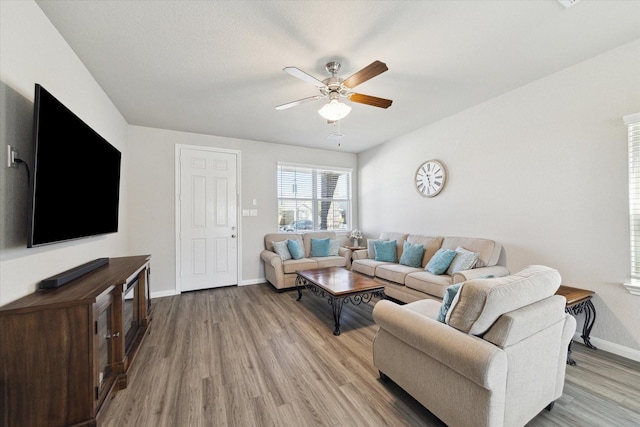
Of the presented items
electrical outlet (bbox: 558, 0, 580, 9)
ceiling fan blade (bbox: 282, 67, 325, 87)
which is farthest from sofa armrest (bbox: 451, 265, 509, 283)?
ceiling fan blade (bbox: 282, 67, 325, 87)

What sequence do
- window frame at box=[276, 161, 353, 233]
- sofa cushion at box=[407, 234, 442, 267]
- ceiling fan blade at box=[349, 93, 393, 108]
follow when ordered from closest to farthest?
ceiling fan blade at box=[349, 93, 393, 108] < sofa cushion at box=[407, 234, 442, 267] < window frame at box=[276, 161, 353, 233]

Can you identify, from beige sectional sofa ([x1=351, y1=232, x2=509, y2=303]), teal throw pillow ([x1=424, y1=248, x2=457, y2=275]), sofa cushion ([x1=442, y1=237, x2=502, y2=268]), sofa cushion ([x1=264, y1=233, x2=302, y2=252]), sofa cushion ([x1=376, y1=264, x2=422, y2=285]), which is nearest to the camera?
beige sectional sofa ([x1=351, y1=232, x2=509, y2=303])

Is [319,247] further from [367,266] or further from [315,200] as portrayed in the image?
[315,200]

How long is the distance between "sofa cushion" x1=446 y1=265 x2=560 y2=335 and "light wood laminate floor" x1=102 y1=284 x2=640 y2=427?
715 mm

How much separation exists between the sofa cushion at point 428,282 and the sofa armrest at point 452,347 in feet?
4.75

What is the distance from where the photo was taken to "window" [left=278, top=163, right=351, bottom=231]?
4.96 metres

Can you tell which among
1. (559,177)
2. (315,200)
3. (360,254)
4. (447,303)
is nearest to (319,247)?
(360,254)

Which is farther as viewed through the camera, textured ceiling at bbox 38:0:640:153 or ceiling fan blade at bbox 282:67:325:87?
ceiling fan blade at bbox 282:67:325:87

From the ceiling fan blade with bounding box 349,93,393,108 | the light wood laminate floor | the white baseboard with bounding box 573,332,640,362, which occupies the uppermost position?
the ceiling fan blade with bounding box 349,93,393,108

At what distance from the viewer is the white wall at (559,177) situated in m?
2.18

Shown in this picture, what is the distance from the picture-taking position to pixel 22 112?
1499 millimetres

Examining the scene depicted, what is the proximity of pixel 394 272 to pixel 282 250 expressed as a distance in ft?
6.21

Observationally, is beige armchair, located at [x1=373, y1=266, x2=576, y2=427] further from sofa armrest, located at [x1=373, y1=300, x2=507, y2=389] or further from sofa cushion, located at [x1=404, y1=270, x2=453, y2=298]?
sofa cushion, located at [x1=404, y1=270, x2=453, y2=298]

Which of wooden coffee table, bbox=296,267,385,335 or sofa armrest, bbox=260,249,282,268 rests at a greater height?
sofa armrest, bbox=260,249,282,268
